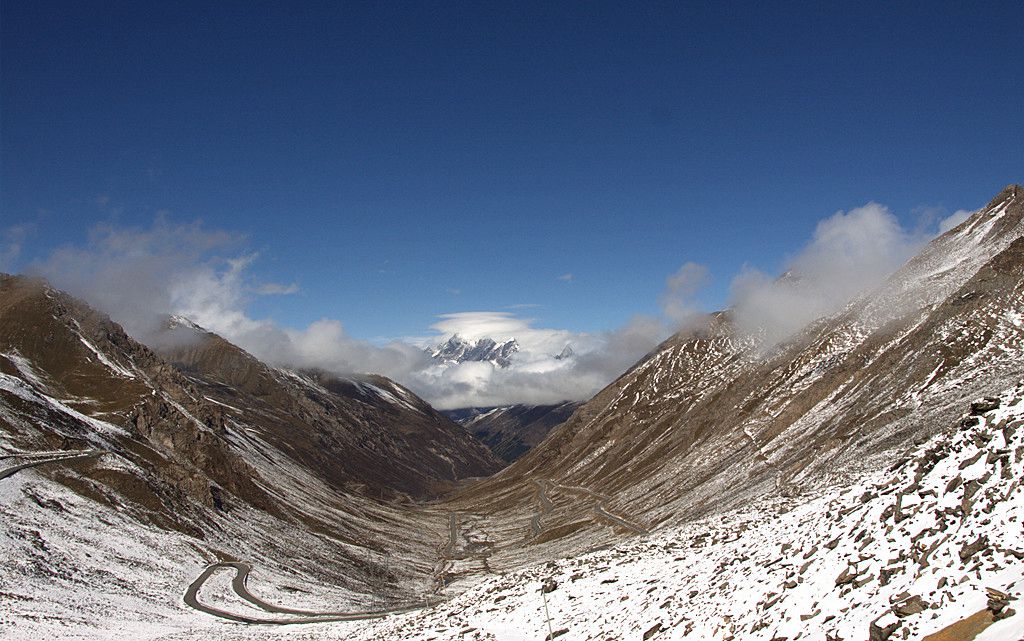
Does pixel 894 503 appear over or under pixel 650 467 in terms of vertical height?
under

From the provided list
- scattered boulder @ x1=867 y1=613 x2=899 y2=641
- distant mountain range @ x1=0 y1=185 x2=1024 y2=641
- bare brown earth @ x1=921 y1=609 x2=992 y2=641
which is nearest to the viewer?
bare brown earth @ x1=921 y1=609 x2=992 y2=641

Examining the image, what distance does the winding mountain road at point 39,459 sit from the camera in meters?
86.1

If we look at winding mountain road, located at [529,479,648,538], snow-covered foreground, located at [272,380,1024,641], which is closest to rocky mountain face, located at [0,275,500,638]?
winding mountain road, located at [529,479,648,538]

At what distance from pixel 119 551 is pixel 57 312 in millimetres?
136898

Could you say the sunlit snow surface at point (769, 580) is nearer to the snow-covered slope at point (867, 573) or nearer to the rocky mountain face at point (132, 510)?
the snow-covered slope at point (867, 573)

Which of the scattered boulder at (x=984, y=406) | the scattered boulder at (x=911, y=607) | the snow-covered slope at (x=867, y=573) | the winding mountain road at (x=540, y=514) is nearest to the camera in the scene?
the scattered boulder at (x=911, y=607)

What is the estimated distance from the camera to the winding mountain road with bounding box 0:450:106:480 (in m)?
86.1

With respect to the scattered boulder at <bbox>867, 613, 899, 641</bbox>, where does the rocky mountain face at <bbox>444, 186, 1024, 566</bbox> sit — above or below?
above

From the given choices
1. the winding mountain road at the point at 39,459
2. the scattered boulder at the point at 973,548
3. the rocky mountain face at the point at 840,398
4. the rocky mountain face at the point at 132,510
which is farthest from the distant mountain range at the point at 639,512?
the rocky mountain face at the point at 840,398

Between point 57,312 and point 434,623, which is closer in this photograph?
point 434,623

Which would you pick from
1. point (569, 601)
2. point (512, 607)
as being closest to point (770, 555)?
point (569, 601)

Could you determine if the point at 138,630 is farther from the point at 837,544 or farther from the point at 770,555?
the point at 837,544

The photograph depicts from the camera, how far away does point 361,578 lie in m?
112

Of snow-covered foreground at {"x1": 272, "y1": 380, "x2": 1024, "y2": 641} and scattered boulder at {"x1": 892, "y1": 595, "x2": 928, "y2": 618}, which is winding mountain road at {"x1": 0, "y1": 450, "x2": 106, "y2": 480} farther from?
scattered boulder at {"x1": 892, "y1": 595, "x2": 928, "y2": 618}
